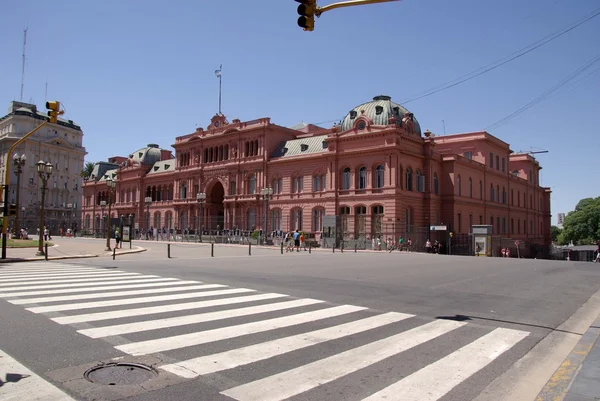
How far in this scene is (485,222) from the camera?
56312 mm

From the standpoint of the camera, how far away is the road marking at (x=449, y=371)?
15.3 feet

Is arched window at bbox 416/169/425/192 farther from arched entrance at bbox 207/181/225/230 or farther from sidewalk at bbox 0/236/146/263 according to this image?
sidewalk at bbox 0/236/146/263

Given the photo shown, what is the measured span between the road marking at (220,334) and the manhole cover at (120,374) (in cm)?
52

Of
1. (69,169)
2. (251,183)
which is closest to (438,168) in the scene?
(251,183)

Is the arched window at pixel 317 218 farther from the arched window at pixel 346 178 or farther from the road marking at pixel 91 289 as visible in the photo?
the road marking at pixel 91 289

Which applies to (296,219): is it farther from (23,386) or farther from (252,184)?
(23,386)

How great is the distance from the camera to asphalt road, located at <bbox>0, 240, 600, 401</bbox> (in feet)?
15.9

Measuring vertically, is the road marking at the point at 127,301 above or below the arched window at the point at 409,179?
below

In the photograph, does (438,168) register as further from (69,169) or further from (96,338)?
(69,169)

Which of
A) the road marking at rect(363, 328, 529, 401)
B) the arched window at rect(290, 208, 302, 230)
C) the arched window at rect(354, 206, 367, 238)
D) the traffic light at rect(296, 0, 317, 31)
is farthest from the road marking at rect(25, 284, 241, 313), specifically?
the arched window at rect(290, 208, 302, 230)

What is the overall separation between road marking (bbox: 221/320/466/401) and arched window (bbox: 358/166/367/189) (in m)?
39.3

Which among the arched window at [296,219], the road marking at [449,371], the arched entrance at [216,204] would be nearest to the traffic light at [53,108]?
the road marking at [449,371]

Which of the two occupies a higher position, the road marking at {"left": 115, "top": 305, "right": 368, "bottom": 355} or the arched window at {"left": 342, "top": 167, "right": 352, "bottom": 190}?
the arched window at {"left": 342, "top": 167, "right": 352, "bottom": 190}

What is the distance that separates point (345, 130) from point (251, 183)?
50.8 feet
